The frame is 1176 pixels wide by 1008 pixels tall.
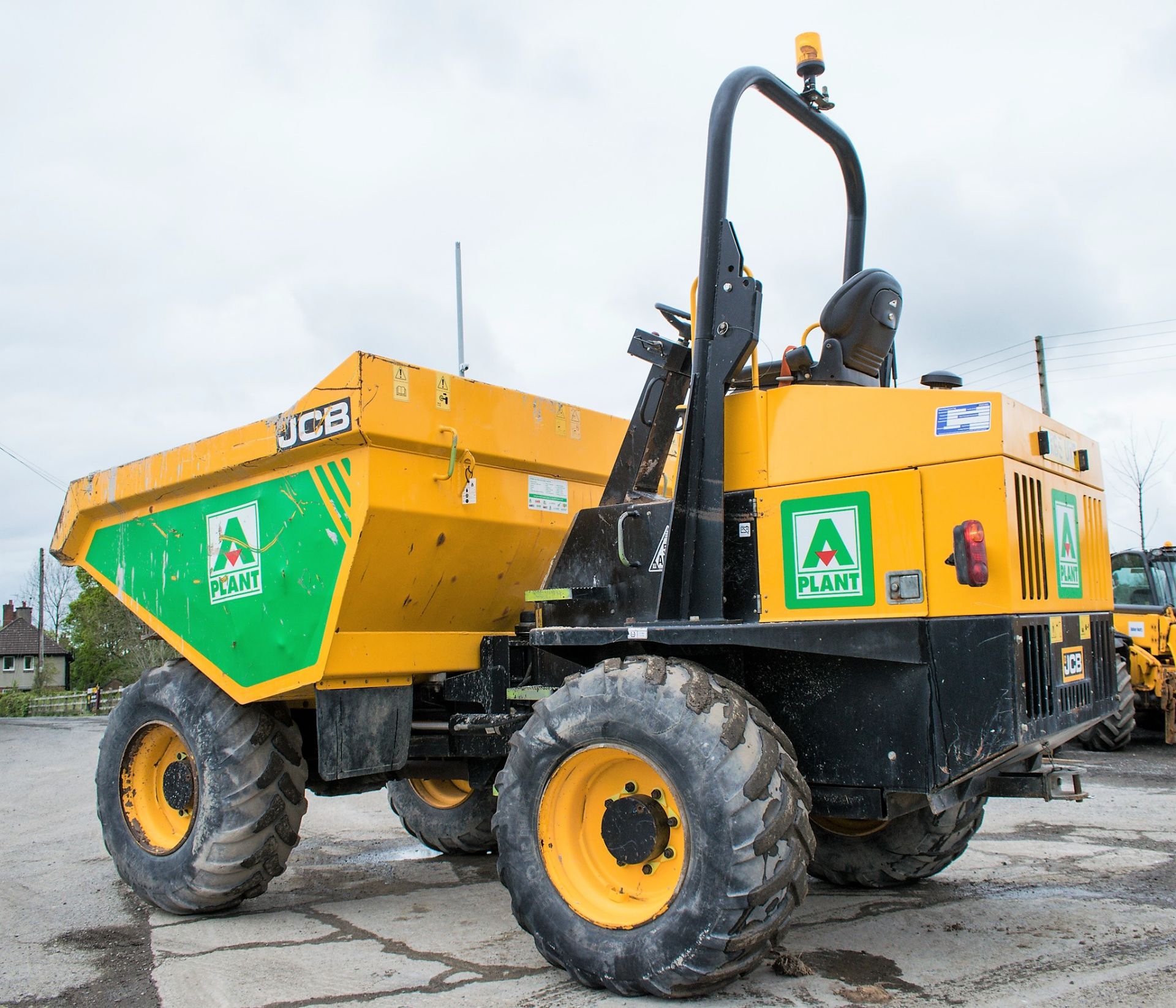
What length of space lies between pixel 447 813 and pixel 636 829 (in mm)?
2925

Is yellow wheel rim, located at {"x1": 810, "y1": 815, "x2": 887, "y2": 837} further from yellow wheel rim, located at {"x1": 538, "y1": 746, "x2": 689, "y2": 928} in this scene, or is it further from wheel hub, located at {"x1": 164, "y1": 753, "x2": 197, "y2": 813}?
wheel hub, located at {"x1": 164, "y1": 753, "x2": 197, "y2": 813}

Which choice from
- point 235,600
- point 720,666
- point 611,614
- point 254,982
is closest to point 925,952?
point 720,666

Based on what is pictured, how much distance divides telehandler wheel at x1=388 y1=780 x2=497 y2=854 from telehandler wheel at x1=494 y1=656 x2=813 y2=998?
2326 mm

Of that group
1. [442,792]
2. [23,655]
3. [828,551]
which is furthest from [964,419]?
[23,655]

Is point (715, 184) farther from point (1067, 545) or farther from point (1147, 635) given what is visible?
point (1147, 635)

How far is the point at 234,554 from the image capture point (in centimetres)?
539

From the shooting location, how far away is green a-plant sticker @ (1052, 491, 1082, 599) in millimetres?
4117

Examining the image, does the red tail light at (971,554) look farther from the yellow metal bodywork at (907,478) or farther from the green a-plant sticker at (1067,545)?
the green a-plant sticker at (1067,545)

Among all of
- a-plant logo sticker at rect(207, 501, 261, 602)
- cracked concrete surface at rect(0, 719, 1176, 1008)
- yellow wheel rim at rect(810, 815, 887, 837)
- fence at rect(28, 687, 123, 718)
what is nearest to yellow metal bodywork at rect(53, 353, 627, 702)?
a-plant logo sticker at rect(207, 501, 261, 602)

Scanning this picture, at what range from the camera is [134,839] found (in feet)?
18.3

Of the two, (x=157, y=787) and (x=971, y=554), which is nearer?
(x=971, y=554)

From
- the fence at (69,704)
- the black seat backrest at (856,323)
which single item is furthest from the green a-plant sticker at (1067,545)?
the fence at (69,704)

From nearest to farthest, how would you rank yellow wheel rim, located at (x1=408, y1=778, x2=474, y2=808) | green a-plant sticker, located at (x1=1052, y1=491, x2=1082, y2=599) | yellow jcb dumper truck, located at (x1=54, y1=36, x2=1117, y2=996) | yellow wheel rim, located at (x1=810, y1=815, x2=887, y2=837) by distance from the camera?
1. yellow jcb dumper truck, located at (x1=54, y1=36, x2=1117, y2=996)
2. green a-plant sticker, located at (x1=1052, y1=491, x2=1082, y2=599)
3. yellow wheel rim, located at (x1=810, y1=815, x2=887, y2=837)
4. yellow wheel rim, located at (x1=408, y1=778, x2=474, y2=808)

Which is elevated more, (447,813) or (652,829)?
(652,829)
